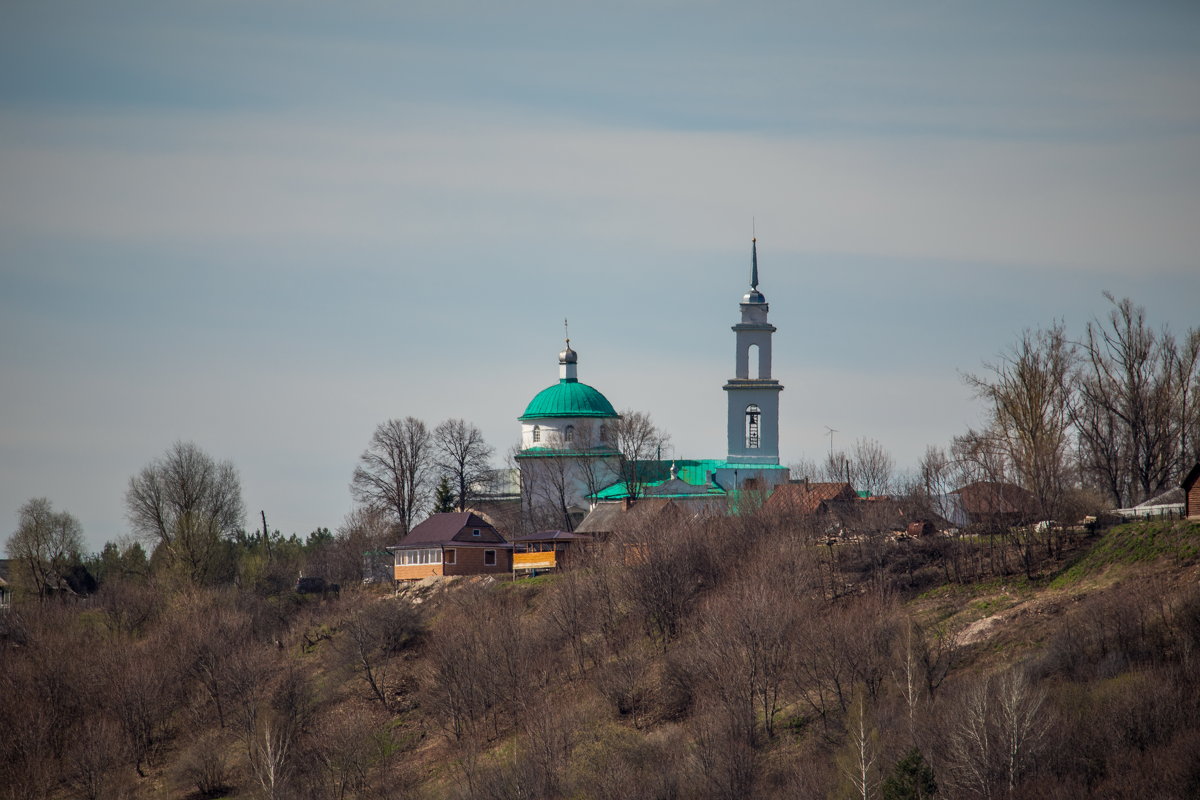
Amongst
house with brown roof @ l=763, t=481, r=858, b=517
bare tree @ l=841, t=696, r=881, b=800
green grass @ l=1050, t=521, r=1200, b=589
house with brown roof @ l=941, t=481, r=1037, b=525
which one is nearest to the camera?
bare tree @ l=841, t=696, r=881, b=800

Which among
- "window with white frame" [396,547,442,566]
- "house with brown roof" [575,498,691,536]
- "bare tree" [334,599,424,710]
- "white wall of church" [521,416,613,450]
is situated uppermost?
"white wall of church" [521,416,613,450]

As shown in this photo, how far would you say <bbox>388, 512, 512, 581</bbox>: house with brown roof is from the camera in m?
56.2

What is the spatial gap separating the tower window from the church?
1.7 inches

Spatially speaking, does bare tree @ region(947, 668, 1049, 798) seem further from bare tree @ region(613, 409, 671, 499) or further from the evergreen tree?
bare tree @ region(613, 409, 671, 499)

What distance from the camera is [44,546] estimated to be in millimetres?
65375

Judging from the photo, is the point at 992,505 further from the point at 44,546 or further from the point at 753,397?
the point at 44,546

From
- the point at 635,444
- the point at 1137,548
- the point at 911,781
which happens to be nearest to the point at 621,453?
the point at 635,444

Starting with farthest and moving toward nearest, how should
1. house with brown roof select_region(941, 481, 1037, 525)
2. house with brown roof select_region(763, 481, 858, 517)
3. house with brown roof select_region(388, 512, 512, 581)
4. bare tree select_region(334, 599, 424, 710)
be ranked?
house with brown roof select_region(388, 512, 512, 581) < house with brown roof select_region(763, 481, 858, 517) < bare tree select_region(334, 599, 424, 710) < house with brown roof select_region(941, 481, 1037, 525)

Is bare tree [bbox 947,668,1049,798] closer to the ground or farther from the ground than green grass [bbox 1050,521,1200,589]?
closer to the ground

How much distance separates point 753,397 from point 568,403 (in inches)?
408

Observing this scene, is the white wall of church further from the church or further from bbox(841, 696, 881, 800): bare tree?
bbox(841, 696, 881, 800): bare tree

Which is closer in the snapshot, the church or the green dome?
the church

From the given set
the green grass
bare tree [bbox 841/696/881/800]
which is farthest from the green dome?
bare tree [bbox 841/696/881/800]

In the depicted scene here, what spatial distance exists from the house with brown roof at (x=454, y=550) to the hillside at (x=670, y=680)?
199 centimetres
